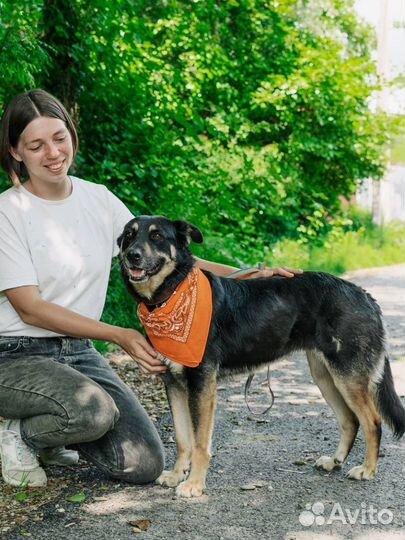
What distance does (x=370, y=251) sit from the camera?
16.4m

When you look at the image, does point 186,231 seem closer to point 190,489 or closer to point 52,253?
point 52,253

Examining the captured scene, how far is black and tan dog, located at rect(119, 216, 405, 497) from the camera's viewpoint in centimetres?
414

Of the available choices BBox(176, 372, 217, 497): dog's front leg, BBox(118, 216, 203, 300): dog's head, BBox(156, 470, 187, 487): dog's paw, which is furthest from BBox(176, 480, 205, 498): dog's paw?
BBox(118, 216, 203, 300): dog's head

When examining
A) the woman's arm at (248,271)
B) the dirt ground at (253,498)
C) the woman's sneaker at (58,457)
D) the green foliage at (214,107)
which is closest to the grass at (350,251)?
the green foliage at (214,107)

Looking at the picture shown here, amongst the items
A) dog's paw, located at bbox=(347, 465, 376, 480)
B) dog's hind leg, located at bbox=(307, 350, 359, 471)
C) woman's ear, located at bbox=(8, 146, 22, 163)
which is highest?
woman's ear, located at bbox=(8, 146, 22, 163)

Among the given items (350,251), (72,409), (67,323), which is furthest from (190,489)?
(350,251)

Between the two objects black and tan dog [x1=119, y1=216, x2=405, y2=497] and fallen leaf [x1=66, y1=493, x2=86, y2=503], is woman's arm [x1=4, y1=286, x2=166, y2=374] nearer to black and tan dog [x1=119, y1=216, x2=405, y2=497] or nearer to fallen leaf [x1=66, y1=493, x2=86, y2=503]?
black and tan dog [x1=119, y1=216, x2=405, y2=497]

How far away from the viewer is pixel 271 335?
437 cm

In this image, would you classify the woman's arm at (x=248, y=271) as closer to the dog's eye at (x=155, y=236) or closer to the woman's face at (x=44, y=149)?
the dog's eye at (x=155, y=236)

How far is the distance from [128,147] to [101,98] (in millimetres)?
631

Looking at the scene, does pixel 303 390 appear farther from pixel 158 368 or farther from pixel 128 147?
pixel 128 147

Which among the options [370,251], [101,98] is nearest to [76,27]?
[101,98]

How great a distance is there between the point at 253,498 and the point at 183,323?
1015mm

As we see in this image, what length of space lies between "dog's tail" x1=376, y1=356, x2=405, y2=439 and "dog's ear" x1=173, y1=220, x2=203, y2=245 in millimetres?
1396
